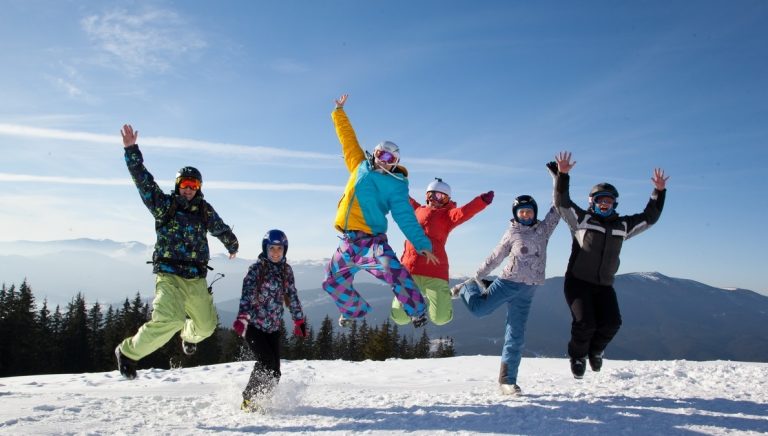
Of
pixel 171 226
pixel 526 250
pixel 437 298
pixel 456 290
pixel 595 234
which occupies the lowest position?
pixel 437 298

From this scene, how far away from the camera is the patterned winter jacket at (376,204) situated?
23.0 ft

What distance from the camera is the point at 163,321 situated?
269 inches

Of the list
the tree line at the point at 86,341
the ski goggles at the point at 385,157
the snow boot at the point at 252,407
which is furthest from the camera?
the tree line at the point at 86,341

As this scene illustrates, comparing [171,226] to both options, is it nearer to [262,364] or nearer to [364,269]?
[262,364]

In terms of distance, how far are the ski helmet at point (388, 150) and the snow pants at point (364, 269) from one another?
3.86 feet

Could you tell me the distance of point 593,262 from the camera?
732 centimetres

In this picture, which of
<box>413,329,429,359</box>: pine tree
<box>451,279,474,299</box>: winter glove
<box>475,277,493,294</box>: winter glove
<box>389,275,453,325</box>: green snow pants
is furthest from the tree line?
<box>475,277,493,294</box>: winter glove

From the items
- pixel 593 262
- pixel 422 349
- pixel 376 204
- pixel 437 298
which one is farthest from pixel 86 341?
pixel 593 262

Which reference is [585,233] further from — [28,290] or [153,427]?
[28,290]

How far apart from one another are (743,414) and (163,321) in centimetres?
842

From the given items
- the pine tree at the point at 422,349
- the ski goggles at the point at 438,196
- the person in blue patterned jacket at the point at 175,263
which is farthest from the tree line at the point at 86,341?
the person in blue patterned jacket at the point at 175,263

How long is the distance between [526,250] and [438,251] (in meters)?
1.58

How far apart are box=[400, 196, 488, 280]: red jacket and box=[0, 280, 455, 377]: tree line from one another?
96.0 ft

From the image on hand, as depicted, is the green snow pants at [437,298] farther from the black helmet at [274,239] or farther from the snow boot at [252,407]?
the snow boot at [252,407]
